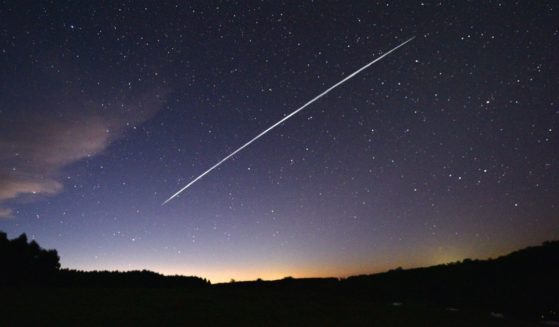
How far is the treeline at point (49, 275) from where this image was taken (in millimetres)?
18062

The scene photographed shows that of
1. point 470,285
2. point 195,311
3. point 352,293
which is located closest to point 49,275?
point 195,311

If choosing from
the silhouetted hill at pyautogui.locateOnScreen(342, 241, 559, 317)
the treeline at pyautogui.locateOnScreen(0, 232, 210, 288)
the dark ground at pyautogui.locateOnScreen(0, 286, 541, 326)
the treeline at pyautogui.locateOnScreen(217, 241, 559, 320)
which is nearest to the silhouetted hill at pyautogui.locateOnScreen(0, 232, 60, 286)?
the treeline at pyautogui.locateOnScreen(0, 232, 210, 288)

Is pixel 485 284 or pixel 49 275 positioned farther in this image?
pixel 49 275

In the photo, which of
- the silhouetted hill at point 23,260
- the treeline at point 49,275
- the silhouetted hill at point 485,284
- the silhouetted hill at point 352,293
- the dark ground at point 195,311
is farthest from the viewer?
the silhouetted hill at point 23,260

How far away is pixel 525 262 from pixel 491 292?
2.10m

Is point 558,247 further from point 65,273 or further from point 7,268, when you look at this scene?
point 7,268

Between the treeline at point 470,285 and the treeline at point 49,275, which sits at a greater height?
the treeline at point 49,275

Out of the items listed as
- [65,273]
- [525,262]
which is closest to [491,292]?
[525,262]

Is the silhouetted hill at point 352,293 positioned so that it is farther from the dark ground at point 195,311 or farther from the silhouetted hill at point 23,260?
the silhouetted hill at point 23,260

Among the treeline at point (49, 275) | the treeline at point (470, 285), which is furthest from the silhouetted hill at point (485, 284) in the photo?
the treeline at point (49, 275)

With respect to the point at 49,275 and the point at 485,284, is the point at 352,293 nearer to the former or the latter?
the point at 485,284

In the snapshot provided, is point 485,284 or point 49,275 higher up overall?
point 49,275

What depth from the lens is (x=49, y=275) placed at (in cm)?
2002

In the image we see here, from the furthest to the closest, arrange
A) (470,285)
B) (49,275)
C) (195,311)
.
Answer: (49,275) < (470,285) < (195,311)
